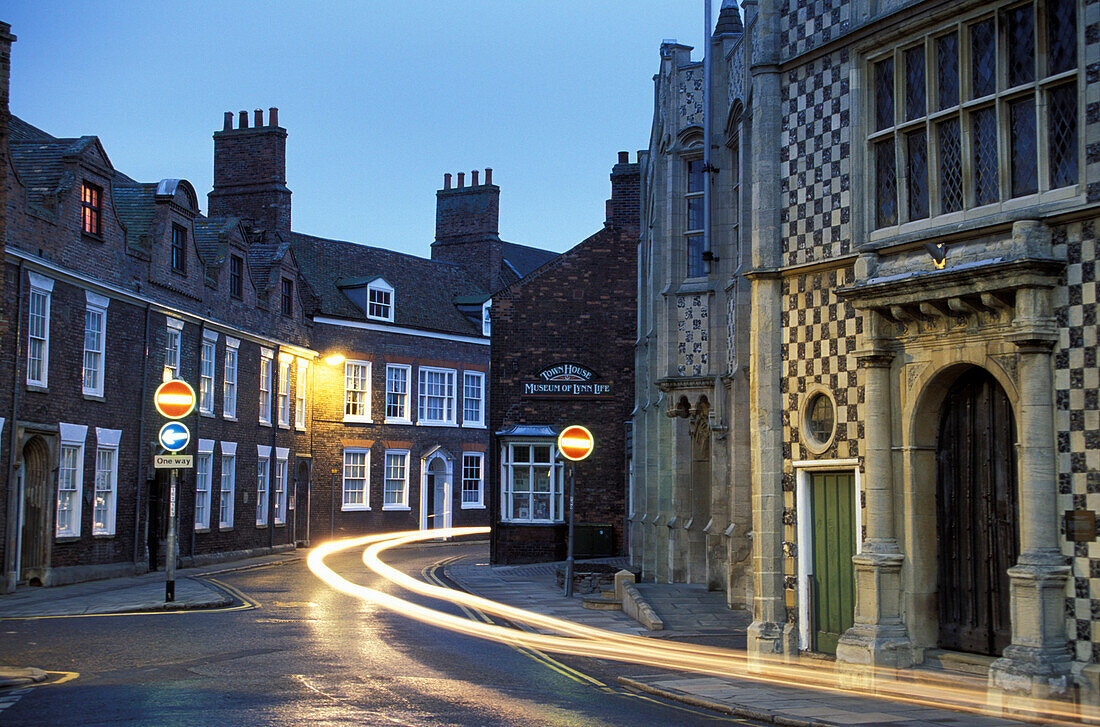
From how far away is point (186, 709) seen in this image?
34.2ft

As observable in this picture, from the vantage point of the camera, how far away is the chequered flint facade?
36.6 feet

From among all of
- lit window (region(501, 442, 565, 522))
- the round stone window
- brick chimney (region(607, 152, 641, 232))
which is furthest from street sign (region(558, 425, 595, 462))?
brick chimney (region(607, 152, 641, 232))

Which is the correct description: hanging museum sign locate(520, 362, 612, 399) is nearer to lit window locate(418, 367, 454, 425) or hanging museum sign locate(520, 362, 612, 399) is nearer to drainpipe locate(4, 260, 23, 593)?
drainpipe locate(4, 260, 23, 593)

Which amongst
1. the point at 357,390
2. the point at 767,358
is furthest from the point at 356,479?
the point at 767,358

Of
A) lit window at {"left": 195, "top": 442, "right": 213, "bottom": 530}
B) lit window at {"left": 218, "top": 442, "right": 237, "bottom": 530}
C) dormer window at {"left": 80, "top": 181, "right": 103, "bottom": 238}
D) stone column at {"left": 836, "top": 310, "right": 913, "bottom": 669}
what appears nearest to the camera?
stone column at {"left": 836, "top": 310, "right": 913, "bottom": 669}

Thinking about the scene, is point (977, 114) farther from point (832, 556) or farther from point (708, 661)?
point (708, 661)

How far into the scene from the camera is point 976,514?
489 inches

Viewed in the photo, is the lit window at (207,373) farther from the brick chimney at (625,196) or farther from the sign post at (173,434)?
the sign post at (173,434)

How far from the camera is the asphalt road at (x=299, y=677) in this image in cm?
1027

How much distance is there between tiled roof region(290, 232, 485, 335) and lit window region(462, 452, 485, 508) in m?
5.34

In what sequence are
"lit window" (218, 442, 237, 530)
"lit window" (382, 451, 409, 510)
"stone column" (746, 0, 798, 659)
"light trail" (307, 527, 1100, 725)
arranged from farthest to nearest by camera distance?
"lit window" (382, 451, 409, 510) < "lit window" (218, 442, 237, 530) < "stone column" (746, 0, 798, 659) < "light trail" (307, 527, 1100, 725)

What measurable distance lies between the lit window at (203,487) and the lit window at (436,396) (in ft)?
49.0

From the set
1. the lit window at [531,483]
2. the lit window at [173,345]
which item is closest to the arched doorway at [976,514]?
the lit window at [531,483]

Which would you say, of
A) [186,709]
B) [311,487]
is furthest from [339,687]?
[311,487]
